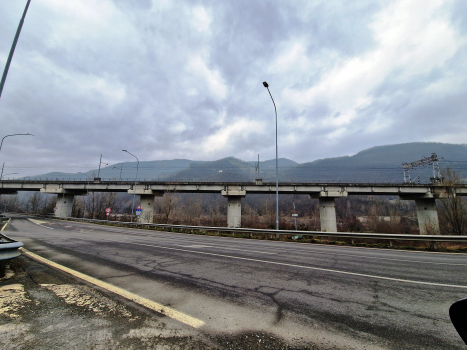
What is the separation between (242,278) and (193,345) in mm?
2986

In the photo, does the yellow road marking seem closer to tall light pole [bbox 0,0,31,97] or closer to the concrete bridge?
tall light pole [bbox 0,0,31,97]

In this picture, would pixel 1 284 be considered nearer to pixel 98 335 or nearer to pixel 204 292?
pixel 98 335

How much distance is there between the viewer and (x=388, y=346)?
2.58 meters

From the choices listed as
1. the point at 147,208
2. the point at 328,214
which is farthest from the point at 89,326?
the point at 147,208

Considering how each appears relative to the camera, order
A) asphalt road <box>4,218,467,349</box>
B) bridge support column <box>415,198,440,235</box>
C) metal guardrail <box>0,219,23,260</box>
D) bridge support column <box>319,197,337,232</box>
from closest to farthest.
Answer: asphalt road <box>4,218,467,349</box>
metal guardrail <box>0,219,23,260</box>
bridge support column <box>319,197,337,232</box>
bridge support column <box>415,198,440,235</box>

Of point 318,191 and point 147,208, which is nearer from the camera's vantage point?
point 318,191

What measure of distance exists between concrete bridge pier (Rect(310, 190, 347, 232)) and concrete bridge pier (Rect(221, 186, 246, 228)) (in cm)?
1438

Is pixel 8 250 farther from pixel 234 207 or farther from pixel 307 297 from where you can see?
pixel 234 207

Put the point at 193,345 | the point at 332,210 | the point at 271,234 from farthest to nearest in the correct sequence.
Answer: the point at 332,210
the point at 271,234
the point at 193,345

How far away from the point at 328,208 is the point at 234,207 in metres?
16.9

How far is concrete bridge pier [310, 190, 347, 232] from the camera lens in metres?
36.6

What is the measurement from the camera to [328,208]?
123 ft

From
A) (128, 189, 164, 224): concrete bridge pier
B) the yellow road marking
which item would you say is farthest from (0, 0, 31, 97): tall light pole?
(128, 189, 164, 224): concrete bridge pier

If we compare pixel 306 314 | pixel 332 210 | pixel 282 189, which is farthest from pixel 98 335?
pixel 332 210
